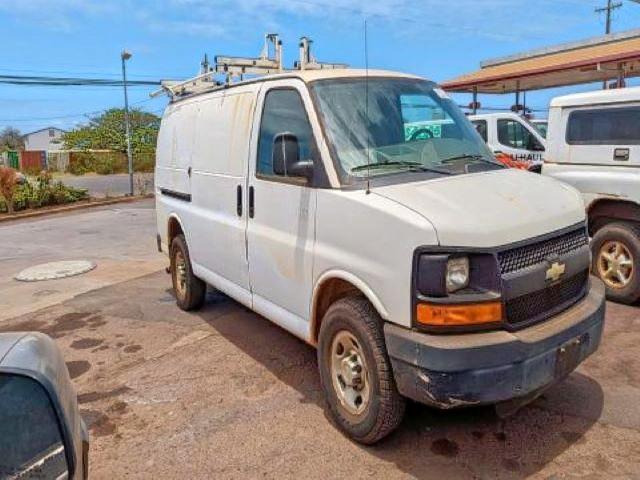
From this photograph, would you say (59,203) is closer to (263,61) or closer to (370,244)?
(263,61)

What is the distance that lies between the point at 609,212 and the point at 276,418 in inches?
174

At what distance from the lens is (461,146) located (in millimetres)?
3963

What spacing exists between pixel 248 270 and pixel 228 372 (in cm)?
89

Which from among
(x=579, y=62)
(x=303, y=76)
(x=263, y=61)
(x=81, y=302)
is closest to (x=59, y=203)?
(x=81, y=302)

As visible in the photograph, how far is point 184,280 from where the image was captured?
6.16 m

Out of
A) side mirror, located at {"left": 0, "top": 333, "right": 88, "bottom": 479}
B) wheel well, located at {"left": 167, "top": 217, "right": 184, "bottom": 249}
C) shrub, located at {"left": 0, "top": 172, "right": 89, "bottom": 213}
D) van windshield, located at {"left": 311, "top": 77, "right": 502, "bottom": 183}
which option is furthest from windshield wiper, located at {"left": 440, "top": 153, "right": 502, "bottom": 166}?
shrub, located at {"left": 0, "top": 172, "right": 89, "bottom": 213}

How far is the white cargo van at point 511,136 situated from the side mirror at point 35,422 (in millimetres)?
10719

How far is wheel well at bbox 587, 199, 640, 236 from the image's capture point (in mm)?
5891

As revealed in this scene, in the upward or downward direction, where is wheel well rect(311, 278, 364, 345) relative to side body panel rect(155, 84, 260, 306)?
downward

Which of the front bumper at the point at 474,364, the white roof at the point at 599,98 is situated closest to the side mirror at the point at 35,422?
the front bumper at the point at 474,364

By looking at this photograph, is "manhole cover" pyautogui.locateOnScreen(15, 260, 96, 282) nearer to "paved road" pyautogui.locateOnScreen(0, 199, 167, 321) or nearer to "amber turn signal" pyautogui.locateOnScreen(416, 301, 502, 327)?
"paved road" pyautogui.locateOnScreen(0, 199, 167, 321)

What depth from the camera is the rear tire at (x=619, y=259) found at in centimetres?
Answer: 578

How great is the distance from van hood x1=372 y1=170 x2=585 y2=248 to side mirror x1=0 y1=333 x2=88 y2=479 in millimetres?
1805

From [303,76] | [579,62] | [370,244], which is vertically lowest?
[370,244]
